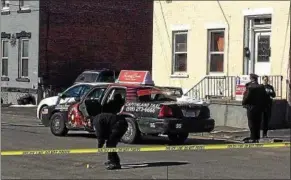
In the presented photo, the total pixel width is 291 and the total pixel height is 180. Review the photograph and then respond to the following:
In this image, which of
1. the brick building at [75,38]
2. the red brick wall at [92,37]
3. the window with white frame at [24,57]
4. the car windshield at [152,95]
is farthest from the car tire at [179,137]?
the window with white frame at [24,57]

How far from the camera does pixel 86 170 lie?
30.8 ft

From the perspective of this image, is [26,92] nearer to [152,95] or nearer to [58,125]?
[58,125]

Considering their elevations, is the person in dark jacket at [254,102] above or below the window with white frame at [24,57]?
below

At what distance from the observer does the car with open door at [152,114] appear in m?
13.1

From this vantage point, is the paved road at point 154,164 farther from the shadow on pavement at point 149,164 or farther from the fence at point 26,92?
the fence at point 26,92

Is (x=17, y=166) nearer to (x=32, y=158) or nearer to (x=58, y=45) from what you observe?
(x=32, y=158)

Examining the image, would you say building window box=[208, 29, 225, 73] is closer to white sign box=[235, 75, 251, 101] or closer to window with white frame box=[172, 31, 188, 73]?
window with white frame box=[172, 31, 188, 73]

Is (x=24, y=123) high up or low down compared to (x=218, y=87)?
down

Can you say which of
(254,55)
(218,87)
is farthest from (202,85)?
(254,55)

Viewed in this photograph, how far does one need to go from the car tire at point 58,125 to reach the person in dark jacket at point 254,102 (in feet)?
15.1

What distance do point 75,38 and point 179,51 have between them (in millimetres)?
11996

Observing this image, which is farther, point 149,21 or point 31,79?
point 149,21

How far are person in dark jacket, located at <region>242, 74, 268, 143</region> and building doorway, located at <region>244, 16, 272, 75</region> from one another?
4.56m

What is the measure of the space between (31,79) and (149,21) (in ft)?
27.2
